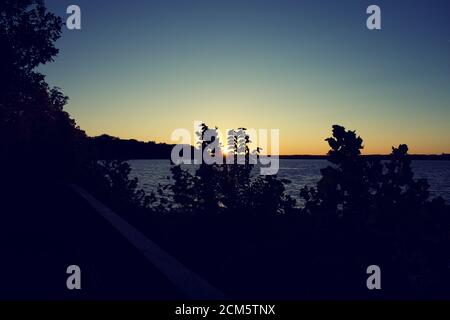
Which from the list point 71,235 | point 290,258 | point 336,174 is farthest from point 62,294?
point 336,174

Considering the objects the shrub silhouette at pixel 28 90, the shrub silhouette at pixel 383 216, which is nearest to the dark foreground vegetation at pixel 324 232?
the shrub silhouette at pixel 383 216

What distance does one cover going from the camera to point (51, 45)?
2322cm

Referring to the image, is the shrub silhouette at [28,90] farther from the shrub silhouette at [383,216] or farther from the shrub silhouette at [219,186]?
the shrub silhouette at [383,216]

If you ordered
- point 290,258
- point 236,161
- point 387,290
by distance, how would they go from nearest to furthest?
point 387,290 < point 290,258 < point 236,161

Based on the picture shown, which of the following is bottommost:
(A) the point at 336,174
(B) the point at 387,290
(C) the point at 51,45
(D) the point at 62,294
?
(B) the point at 387,290

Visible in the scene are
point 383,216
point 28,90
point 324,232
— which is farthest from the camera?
point 28,90

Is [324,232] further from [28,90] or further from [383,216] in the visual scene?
[28,90]

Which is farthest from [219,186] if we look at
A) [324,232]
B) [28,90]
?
[28,90]

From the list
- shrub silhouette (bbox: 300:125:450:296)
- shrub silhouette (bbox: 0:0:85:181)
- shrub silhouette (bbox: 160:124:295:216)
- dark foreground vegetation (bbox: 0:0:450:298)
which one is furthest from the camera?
shrub silhouette (bbox: 0:0:85:181)

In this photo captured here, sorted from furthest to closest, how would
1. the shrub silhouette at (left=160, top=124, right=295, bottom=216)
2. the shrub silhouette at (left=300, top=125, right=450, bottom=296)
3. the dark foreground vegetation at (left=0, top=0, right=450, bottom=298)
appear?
1. the shrub silhouette at (left=160, top=124, right=295, bottom=216)
2. the shrub silhouette at (left=300, top=125, right=450, bottom=296)
3. the dark foreground vegetation at (left=0, top=0, right=450, bottom=298)

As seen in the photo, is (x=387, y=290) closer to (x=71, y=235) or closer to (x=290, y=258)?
(x=290, y=258)

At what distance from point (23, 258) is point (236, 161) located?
1362 cm

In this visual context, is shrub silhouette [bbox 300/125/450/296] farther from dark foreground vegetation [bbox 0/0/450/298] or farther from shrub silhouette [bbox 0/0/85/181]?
shrub silhouette [bbox 0/0/85/181]

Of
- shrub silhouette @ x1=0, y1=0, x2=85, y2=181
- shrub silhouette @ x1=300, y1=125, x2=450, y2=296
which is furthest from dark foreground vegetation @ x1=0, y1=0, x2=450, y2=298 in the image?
shrub silhouette @ x1=0, y1=0, x2=85, y2=181
